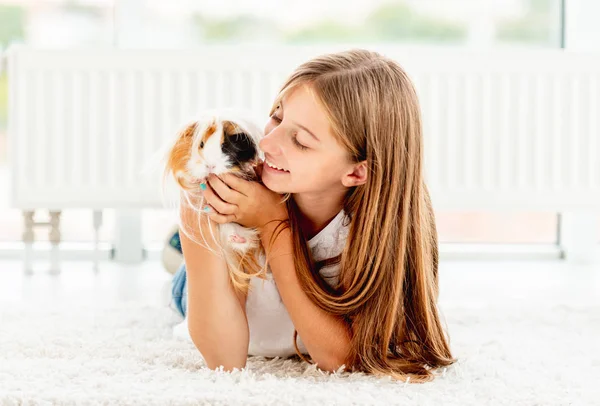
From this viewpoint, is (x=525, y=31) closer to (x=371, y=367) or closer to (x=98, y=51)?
(x=98, y=51)

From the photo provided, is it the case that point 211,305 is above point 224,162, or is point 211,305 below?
below

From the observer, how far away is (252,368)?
43.7 inches

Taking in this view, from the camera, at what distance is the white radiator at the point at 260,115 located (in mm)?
2041

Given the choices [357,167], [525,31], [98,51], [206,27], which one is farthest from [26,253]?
[525,31]

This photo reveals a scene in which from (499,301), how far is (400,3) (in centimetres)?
107

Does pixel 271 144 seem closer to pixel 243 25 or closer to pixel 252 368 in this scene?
pixel 252 368

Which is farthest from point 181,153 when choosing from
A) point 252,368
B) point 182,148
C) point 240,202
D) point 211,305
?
point 252,368

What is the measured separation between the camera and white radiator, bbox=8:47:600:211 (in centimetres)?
204

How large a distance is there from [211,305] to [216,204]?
0.15m

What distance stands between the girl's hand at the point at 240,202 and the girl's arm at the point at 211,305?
3cm

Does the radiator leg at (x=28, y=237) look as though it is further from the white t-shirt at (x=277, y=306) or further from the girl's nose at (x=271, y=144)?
the girl's nose at (x=271, y=144)

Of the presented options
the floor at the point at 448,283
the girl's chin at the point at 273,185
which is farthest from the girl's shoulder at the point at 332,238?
the floor at the point at 448,283

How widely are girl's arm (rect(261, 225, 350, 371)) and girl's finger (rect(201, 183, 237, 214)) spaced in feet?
0.28

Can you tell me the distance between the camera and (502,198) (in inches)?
84.1
